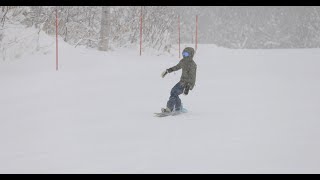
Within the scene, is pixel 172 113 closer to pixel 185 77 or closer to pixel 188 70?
pixel 185 77

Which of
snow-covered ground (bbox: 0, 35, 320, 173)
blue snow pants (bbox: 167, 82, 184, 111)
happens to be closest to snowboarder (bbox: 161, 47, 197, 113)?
blue snow pants (bbox: 167, 82, 184, 111)

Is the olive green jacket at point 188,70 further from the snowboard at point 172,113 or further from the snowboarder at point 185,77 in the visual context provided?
the snowboard at point 172,113

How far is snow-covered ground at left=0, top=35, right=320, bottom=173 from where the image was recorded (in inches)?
277

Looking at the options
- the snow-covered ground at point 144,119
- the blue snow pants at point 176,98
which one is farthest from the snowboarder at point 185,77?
the snow-covered ground at point 144,119

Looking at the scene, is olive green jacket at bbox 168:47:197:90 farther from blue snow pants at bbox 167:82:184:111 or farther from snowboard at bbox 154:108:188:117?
snowboard at bbox 154:108:188:117

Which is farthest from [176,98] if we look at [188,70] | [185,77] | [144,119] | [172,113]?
[144,119]

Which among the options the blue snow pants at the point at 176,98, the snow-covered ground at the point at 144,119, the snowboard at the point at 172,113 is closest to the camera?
the snow-covered ground at the point at 144,119

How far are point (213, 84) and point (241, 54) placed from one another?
1069 cm

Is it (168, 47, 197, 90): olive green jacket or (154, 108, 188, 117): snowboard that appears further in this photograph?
(168, 47, 197, 90): olive green jacket

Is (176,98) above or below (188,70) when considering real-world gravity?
below

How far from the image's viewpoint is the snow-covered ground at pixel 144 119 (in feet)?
23.0

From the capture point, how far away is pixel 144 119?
34.3ft

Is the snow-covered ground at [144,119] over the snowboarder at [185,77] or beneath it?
beneath

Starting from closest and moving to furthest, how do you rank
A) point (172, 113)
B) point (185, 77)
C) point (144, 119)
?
point (144, 119)
point (172, 113)
point (185, 77)
